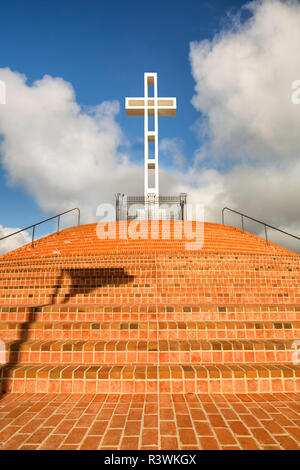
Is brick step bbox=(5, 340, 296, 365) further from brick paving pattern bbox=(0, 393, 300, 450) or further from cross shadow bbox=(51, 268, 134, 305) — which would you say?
cross shadow bbox=(51, 268, 134, 305)

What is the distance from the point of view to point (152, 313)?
345 cm

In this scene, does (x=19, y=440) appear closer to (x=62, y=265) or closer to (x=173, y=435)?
(x=173, y=435)

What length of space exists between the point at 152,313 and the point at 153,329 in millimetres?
309

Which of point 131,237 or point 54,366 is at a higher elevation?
point 131,237

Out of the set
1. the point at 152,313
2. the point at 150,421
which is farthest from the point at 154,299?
the point at 150,421

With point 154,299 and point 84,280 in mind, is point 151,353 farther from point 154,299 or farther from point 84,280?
point 84,280

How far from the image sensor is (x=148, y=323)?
10.5 feet

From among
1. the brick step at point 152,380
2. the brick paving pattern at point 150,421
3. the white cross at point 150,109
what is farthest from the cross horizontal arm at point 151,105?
the brick paving pattern at point 150,421

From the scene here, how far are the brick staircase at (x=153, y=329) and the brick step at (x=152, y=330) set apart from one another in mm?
12

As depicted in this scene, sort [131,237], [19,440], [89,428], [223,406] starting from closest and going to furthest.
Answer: [19,440] → [89,428] → [223,406] → [131,237]

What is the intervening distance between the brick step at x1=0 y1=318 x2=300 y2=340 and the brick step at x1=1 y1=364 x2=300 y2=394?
0.55 m

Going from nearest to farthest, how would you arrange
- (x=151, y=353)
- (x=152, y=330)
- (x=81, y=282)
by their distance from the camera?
(x=151, y=353) < (x=152, y=330) < (x=81, y=282)
